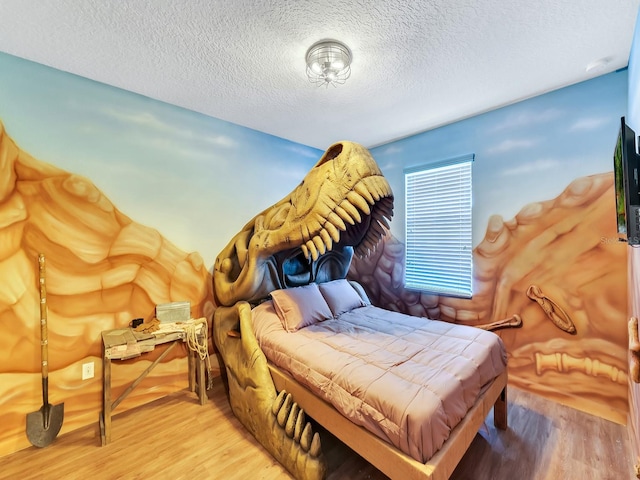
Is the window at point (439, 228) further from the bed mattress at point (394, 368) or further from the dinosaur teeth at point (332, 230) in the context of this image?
the dinosaur teeth at point (332, 230)

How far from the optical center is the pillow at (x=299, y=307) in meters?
2.26

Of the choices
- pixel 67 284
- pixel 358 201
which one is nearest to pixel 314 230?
pixel 358 201

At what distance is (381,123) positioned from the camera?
2920 millimetres

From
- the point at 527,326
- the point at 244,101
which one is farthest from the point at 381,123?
the point at 527,326

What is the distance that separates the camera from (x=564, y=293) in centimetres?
225

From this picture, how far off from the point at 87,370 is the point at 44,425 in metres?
0.37

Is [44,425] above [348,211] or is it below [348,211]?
below

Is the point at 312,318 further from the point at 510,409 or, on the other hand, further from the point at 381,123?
the point at 381,123

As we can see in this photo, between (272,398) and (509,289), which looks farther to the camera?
(509,289)

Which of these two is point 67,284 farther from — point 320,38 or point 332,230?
point 320,38

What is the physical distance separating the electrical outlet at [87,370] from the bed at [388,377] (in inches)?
50.7

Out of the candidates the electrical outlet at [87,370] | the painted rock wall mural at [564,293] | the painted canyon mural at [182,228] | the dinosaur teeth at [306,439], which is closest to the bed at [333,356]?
the dinosaur teeth at [306,439]

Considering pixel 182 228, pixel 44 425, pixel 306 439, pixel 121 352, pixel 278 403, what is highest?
pixel 182 228

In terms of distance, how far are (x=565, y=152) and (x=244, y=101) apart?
9.45ft
